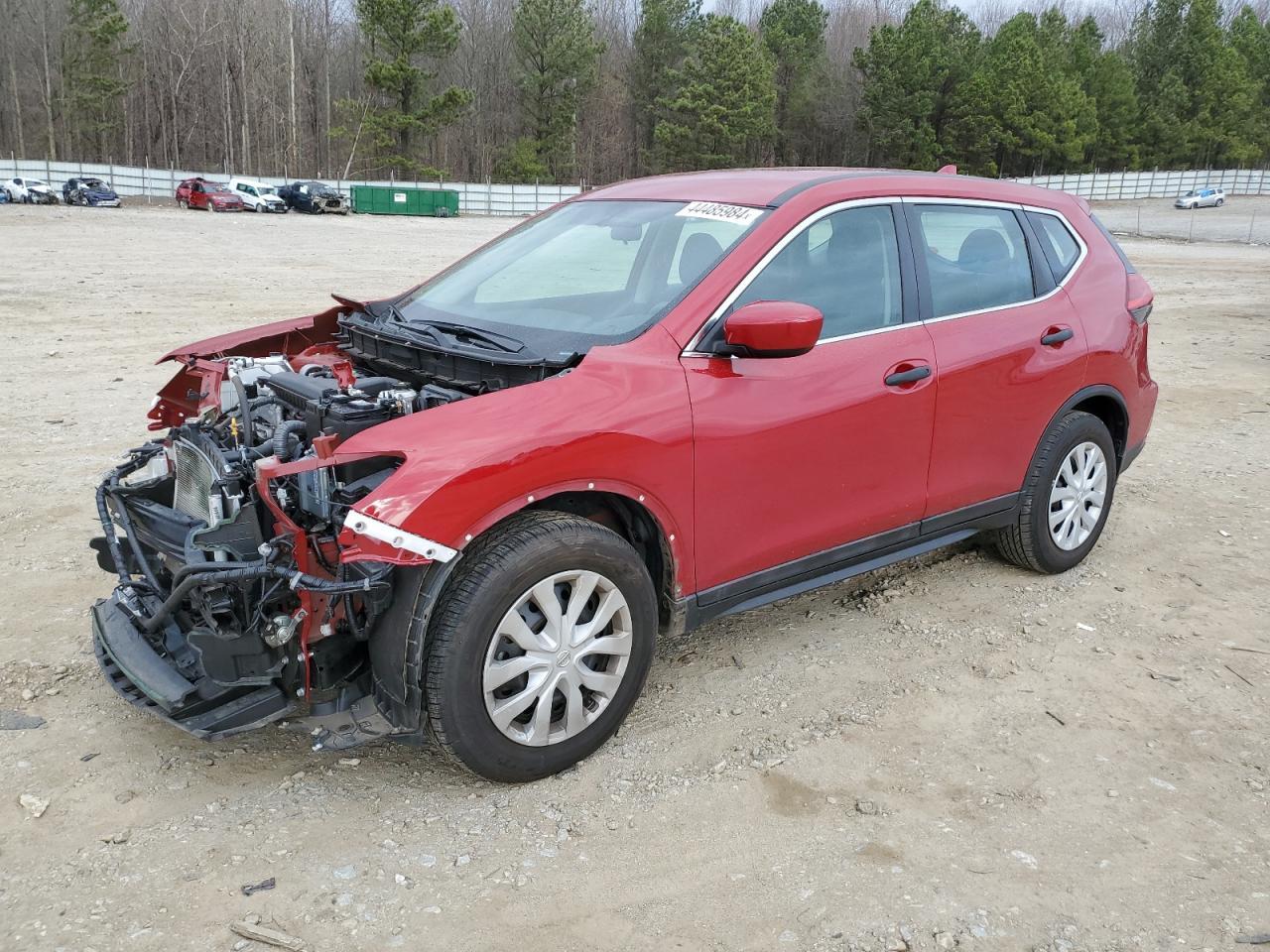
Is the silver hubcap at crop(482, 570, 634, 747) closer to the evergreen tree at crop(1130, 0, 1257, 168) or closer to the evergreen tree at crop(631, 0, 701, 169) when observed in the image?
the evergreen tree at crop(631, 0, 701, 169)

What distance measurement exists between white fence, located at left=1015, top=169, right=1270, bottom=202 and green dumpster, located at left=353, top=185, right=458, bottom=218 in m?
39.8

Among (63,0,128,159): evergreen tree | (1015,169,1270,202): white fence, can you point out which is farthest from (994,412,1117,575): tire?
(1015,169,1270,202): white fence

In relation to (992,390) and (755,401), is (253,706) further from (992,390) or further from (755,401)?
(992,390)

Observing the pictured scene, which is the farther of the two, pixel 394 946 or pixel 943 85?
pixel 943 85

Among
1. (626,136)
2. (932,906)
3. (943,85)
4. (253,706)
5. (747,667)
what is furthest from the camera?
(626,136)

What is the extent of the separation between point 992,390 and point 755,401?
4.48ft

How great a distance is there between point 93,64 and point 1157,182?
7143 cm

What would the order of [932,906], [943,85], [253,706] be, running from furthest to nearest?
[943,85] → [253,706] → [932,906]

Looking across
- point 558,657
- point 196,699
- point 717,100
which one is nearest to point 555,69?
point 717,100

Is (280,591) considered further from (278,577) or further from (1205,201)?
(1205,201)

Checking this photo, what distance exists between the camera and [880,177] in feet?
13.6

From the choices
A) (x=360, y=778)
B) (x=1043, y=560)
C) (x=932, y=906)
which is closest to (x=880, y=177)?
(x=1043, y=560)

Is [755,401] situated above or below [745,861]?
above

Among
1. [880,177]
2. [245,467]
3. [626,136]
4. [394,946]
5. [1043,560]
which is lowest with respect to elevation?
[394,946]
